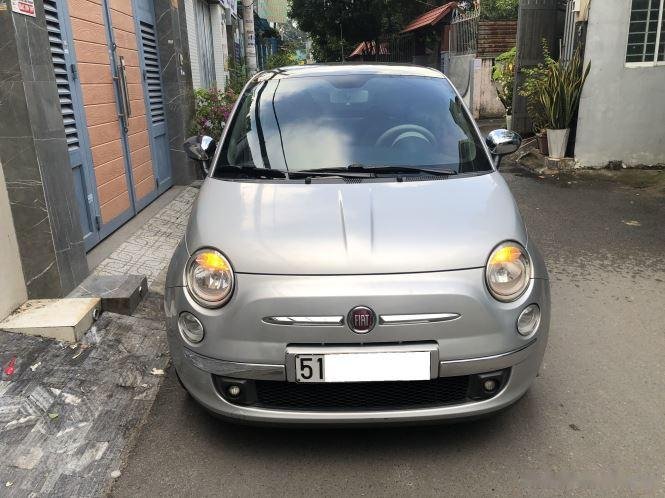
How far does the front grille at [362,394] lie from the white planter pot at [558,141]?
7.70 metres

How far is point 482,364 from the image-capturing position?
2.35 metres

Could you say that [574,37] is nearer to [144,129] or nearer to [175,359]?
[144,129]

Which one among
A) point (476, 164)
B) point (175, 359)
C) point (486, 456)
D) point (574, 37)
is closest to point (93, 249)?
point (175, 359)

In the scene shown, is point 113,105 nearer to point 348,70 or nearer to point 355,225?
point 348,70

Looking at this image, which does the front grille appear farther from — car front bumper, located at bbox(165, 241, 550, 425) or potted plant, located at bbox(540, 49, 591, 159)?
potted plant, located at bbox(540, 49, 591, 159)

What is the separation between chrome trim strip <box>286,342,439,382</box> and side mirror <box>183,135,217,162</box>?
1.91m

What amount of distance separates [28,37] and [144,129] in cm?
324

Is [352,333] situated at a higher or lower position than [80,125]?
lower

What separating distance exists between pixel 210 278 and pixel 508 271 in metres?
1.24

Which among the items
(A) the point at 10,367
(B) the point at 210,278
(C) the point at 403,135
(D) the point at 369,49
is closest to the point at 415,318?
(B) the point at 210,278

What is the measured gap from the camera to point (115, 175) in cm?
555

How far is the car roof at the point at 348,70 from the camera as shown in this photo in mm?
3805

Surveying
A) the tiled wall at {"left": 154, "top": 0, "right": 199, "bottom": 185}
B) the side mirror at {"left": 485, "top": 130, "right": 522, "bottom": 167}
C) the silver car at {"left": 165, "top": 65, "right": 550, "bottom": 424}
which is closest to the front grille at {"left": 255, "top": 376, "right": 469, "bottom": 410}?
the silver car at {"left": 165, "top": 65, "right": 550, "bottom": 424}

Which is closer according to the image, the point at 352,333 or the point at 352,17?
the point at 352,333
